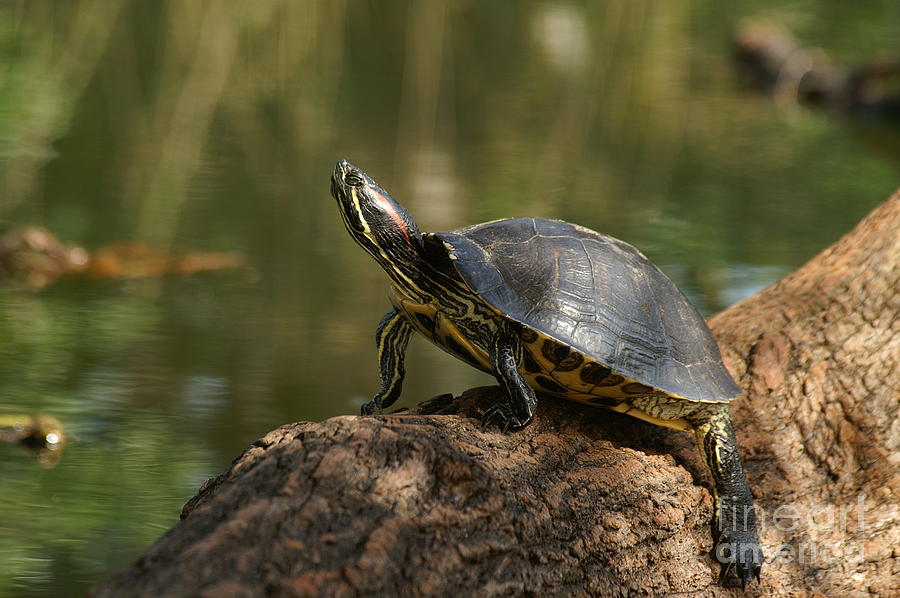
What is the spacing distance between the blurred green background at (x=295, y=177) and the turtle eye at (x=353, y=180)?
125cm

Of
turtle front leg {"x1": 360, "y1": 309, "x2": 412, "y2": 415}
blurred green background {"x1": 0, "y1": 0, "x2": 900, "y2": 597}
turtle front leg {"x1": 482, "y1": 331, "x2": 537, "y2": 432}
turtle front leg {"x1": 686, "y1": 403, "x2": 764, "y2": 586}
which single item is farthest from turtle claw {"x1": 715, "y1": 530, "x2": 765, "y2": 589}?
blurred green background {"x1": 0, "y1": 0, "x2": 900, "y2": 597}

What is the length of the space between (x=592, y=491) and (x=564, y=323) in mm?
406

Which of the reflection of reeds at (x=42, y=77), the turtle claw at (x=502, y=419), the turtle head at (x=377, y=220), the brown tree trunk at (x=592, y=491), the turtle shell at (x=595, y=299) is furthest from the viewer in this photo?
the reflection of reeds at (x=42, y=77)

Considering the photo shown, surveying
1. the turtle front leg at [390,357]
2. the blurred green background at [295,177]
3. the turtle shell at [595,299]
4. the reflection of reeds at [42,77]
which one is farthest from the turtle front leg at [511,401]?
the reflection of reeds at [42,77]

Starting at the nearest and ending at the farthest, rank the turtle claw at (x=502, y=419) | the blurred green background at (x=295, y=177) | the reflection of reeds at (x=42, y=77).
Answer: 1. the turtle claw at (x=502, y=419)
2. the blurred green background at (x=295, y=177)
3. the reflection of reeds at (x=42, y=77)

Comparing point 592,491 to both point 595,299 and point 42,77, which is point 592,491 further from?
point 42,77

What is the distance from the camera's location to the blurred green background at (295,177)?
3.85 metres

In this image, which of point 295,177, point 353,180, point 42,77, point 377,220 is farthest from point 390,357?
point 42,77

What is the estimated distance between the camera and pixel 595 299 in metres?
2.48

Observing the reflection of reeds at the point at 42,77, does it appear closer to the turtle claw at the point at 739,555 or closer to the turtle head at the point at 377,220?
the turtle head at the point at 377,220

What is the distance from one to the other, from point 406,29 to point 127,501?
7632 millimetres

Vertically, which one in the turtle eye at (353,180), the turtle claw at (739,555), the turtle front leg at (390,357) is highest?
the turtle eye at (353,180)

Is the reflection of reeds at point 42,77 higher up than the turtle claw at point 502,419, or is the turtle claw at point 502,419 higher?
the reflection of reeds at point 42,77

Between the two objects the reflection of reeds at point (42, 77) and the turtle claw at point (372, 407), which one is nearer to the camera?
the turtle claw at point (372, 407)
